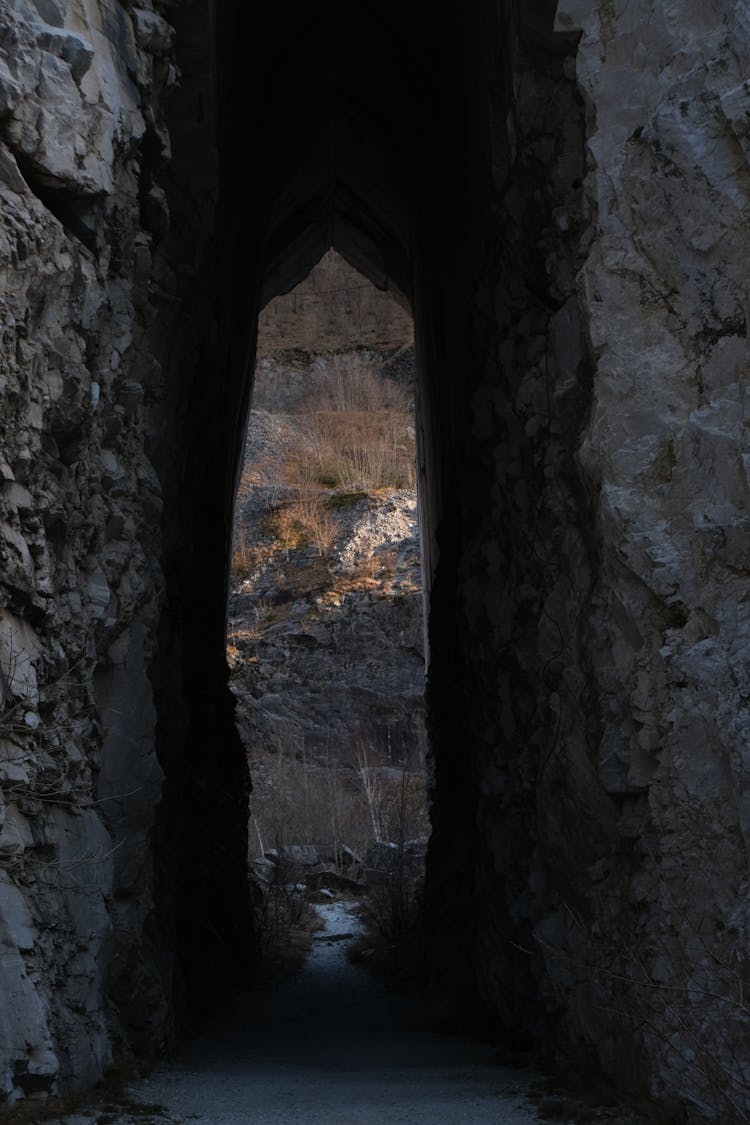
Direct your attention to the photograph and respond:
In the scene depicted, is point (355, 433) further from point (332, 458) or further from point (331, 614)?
point (331, 614)

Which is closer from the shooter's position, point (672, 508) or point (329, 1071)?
point (672, 508)

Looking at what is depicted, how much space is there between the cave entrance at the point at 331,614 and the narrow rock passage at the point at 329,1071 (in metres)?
2.38

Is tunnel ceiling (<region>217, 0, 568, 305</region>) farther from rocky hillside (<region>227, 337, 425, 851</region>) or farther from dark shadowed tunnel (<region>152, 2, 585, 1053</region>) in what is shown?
rocky hillside (<region>227, 337, 425, 851</region>)

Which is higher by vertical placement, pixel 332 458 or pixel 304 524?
pixel 332 458

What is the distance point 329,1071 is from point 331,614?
61.2ft

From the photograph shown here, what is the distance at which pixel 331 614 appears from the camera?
26047mm

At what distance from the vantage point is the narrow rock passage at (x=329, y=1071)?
5727 millimetres

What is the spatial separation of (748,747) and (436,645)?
7727mm

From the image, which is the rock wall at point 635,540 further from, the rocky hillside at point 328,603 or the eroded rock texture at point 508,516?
the rocky hillside at point 328,603

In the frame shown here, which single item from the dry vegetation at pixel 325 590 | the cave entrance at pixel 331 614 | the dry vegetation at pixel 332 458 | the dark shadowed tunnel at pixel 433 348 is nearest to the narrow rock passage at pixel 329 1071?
the dark shadowed tunnel at pixel 433 348

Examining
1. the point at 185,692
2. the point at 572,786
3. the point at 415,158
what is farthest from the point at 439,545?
the point at 572,786

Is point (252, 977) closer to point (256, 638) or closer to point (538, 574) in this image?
point (538, 574)

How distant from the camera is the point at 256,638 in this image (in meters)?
25.9

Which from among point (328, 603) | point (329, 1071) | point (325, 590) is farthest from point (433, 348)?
point (325, 590)
